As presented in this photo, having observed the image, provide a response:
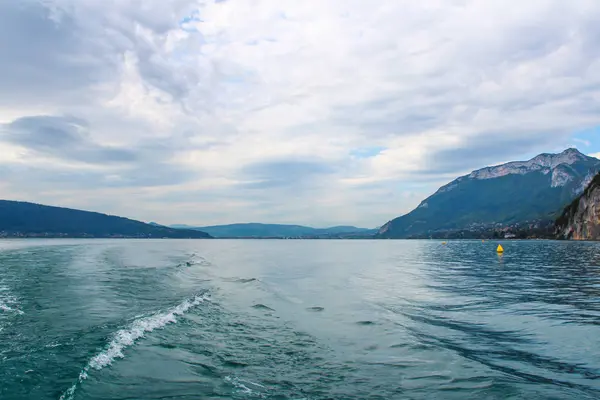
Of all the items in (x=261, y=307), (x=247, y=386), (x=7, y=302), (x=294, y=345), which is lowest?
(x=261, y=307)

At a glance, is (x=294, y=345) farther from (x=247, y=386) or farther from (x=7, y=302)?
(x=7, y=302)

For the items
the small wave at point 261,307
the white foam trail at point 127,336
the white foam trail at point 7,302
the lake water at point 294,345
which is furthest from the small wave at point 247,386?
the white foam trail at point 7,302

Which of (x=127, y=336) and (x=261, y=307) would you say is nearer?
(x=127, y=336)

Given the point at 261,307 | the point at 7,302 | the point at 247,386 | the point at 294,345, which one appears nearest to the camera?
the point at 247,386

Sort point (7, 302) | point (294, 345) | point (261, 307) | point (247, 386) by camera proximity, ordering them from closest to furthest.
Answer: point (247, 386), point (294, 345), point (7, 302), point (261, 307)

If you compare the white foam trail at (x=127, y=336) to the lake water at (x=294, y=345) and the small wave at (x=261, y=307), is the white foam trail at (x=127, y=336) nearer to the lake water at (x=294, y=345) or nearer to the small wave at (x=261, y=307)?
the lake water at (x=294, y=345)

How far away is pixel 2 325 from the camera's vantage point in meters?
19.5

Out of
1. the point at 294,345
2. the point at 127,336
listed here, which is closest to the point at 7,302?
the point at 127,336

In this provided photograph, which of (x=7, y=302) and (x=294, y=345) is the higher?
(x=7, y=302)

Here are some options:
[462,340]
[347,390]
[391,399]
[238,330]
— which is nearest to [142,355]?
[238,330]

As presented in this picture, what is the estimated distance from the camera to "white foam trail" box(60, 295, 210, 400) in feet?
43.5

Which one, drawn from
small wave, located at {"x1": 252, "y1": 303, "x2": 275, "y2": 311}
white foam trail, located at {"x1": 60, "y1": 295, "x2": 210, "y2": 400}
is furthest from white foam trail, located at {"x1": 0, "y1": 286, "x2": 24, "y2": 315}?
small wave, located at {"x1": 252, "y1": 303, "x2": 275, "y2": 311}

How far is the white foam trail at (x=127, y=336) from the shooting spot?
1327 centimetres

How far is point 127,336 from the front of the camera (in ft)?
59.8
